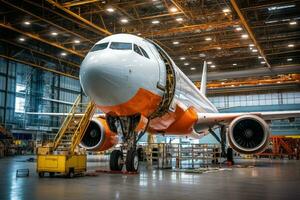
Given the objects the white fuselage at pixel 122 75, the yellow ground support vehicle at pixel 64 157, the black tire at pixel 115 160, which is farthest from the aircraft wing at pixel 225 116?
the yellow ground support vehicle at pixel 64 157

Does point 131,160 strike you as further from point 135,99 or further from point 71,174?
point 135,99

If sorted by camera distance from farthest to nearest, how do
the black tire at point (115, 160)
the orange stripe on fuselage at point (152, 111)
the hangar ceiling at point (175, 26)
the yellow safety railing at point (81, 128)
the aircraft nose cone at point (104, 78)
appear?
the hangar ceiling at point (175, 26), the black tire at point (115, 160), the yellow safety railing at point (81, 128), the orange stripe on fuselage at point (152, 111), the aircraft nose cone at point (104, 78)

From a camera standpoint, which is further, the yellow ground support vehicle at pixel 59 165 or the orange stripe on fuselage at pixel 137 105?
the yellow ground support vehicle at pixel 59 165

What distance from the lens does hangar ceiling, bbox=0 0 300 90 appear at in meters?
19.6

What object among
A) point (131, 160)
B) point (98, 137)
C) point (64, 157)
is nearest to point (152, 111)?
point (131, 160)

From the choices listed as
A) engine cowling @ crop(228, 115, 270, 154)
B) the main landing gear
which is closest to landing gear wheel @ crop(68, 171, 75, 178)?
the main landing gear

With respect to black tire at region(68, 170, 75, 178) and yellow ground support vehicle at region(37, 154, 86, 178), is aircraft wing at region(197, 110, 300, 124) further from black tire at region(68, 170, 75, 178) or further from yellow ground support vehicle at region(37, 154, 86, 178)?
black tire at region(68, 170, 75, 178)

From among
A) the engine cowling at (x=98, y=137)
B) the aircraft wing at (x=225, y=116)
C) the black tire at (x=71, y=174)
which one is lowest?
the black tire at (x=71, y=174)

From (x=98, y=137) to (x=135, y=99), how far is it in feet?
16.3

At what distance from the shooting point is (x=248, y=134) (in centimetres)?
1388

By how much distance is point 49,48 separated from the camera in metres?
31.4

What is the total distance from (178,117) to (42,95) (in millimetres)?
27878

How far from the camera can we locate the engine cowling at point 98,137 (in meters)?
13.1

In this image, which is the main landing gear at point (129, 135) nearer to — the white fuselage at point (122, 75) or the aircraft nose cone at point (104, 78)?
the white fuselage at point (122, 75)
